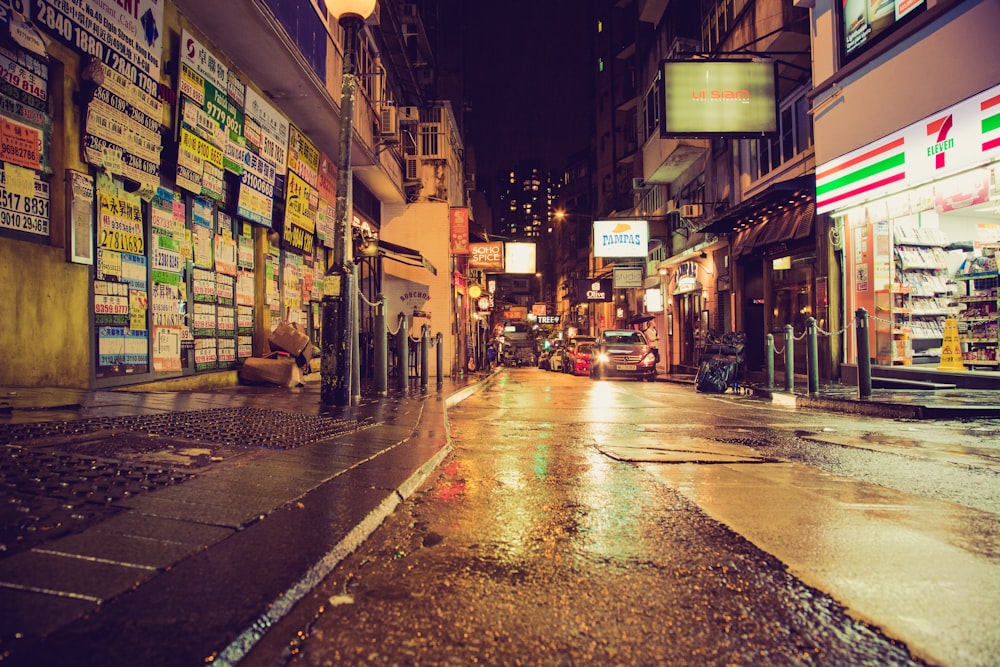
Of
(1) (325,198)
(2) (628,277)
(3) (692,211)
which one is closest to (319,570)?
(1) (325,198)

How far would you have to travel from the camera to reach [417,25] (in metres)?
26.1

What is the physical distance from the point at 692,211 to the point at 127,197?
19727 mm

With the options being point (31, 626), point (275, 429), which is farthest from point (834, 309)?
point (31, 626)

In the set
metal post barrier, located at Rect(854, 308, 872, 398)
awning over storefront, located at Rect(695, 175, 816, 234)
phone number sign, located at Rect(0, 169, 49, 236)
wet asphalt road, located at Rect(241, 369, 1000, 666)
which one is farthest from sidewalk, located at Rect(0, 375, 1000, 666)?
awning over storefront, located at Rect(695, 175, 816, 234)

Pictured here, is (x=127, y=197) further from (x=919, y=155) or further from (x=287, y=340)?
(x=919, y=155)

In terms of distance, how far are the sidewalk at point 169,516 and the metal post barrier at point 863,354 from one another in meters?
7.54

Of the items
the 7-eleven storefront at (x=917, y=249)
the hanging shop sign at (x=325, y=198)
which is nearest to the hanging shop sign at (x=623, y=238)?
the 7-eleven storefront at (x=917, y=249)

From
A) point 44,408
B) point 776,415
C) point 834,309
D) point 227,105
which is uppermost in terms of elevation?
point 227,105

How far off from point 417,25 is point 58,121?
22506mm

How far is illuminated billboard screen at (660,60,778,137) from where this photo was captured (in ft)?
55.1

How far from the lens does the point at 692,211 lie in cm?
2291

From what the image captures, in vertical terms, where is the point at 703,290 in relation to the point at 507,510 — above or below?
above

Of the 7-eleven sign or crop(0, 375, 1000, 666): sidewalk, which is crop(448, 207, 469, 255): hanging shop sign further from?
crop(0, 375, 1000, 666): sidewalk

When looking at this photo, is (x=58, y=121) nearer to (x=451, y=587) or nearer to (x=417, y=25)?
(x=451, y=587)
